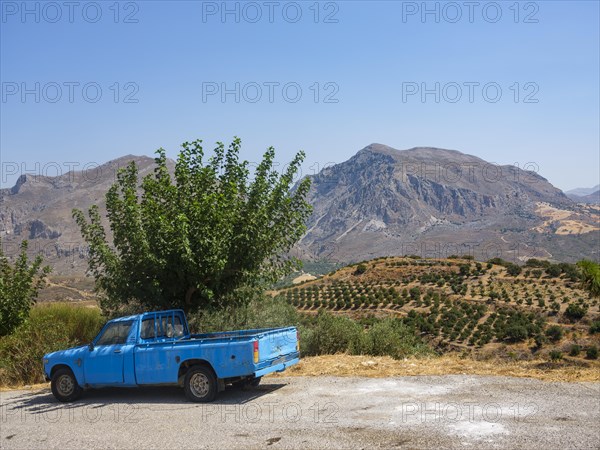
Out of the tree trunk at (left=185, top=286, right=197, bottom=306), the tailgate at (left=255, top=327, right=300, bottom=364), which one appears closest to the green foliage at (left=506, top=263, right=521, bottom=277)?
the tree trunk at (left=185, top=286, right=197, bottom=306)

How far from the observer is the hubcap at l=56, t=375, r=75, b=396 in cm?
1236

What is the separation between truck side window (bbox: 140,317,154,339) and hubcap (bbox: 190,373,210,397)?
1.50 meters

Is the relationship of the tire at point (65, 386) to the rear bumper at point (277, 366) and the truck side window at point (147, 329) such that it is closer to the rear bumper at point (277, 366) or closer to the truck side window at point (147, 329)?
the truck side window at point (147, 329)

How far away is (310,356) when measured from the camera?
17.2 m

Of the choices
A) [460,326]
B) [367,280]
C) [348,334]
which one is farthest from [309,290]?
[348,334]

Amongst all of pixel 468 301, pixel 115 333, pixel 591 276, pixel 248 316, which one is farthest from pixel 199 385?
pixel 468 301

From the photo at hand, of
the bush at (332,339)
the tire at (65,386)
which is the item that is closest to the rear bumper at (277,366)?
the tire at (65,386)

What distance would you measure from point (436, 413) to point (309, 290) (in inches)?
3433

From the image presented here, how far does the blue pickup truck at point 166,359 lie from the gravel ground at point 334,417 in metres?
0.39

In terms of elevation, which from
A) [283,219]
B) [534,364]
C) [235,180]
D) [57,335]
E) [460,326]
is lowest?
[460,326]

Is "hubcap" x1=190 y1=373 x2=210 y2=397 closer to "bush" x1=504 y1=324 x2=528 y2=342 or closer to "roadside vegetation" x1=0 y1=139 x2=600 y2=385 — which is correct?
"roadside vegetation" x1=0 y1=139 x2=600 y2=385

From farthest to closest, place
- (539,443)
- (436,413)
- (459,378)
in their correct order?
(459,378), (436,413), (539,443)

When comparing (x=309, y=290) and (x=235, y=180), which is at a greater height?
(x=235, y=180)

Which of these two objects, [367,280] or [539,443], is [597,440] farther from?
[367,280]
